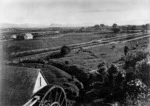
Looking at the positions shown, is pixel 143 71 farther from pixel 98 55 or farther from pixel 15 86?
pixel 15 86

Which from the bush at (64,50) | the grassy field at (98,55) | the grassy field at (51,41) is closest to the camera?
the grassy field at (51,41)

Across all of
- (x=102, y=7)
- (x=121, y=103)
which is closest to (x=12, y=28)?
(x=102, y=7)

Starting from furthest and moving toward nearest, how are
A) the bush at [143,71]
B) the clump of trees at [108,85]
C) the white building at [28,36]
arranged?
the bush at [143,71]
the clump of trees at [108,85]
the white building at [28,36]

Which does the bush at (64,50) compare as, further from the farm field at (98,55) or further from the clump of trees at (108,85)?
the clump of trees at (108,85)

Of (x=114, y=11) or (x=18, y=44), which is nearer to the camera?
(x=18, y=44)

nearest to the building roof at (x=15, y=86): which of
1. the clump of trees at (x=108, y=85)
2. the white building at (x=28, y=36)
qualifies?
the white building at (x=28, y=36)

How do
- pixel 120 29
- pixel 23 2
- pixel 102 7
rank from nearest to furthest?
pixel 23 2
pixel 102 7
pixel 120 29

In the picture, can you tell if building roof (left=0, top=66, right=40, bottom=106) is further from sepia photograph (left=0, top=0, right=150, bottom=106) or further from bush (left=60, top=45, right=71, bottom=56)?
bush (left=60, top=45, right=71, bottom=56)

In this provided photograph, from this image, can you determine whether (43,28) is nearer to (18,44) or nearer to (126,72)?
(18,44)

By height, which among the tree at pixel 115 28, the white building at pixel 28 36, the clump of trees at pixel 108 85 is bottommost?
the clump of trees at pixel 108 85
